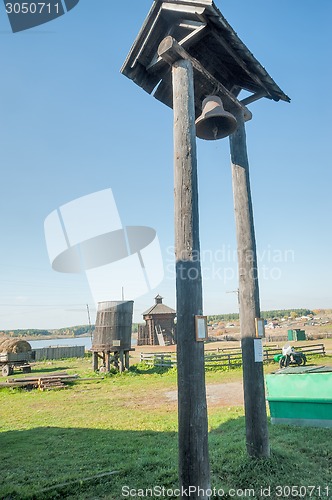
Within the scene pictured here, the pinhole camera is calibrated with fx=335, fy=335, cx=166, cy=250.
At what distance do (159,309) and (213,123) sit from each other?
3681 centimetres

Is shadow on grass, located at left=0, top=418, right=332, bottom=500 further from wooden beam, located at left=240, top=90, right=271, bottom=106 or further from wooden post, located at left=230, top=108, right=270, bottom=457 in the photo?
wooden beam, located at left=240, top=90, right=271, bottom=106

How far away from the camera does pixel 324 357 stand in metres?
22.2

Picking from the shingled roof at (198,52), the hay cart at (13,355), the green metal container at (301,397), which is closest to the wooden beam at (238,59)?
the shingled roof at (198,52)

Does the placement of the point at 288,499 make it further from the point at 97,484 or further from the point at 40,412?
the point at 40,412

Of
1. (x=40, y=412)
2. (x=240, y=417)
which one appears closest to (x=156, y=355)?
(x=40, y=412)

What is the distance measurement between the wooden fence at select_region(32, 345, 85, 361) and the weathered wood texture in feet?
112

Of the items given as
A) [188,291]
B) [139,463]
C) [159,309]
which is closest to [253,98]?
[188,291]

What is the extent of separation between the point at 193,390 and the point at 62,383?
14.7 metres

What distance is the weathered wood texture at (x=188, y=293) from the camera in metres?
3.85

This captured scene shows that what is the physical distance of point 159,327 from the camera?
4022 cm

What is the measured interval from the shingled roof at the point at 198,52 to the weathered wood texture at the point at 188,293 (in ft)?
2.29

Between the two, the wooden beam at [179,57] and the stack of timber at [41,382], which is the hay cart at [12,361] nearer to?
the stack of timber at [41,382]

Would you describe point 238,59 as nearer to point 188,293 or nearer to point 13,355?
point 188,293

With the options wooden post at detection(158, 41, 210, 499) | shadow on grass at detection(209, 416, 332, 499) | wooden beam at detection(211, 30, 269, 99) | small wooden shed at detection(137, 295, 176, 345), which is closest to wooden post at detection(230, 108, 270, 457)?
shadow on grass at detection(209, 416, 332, 499)
